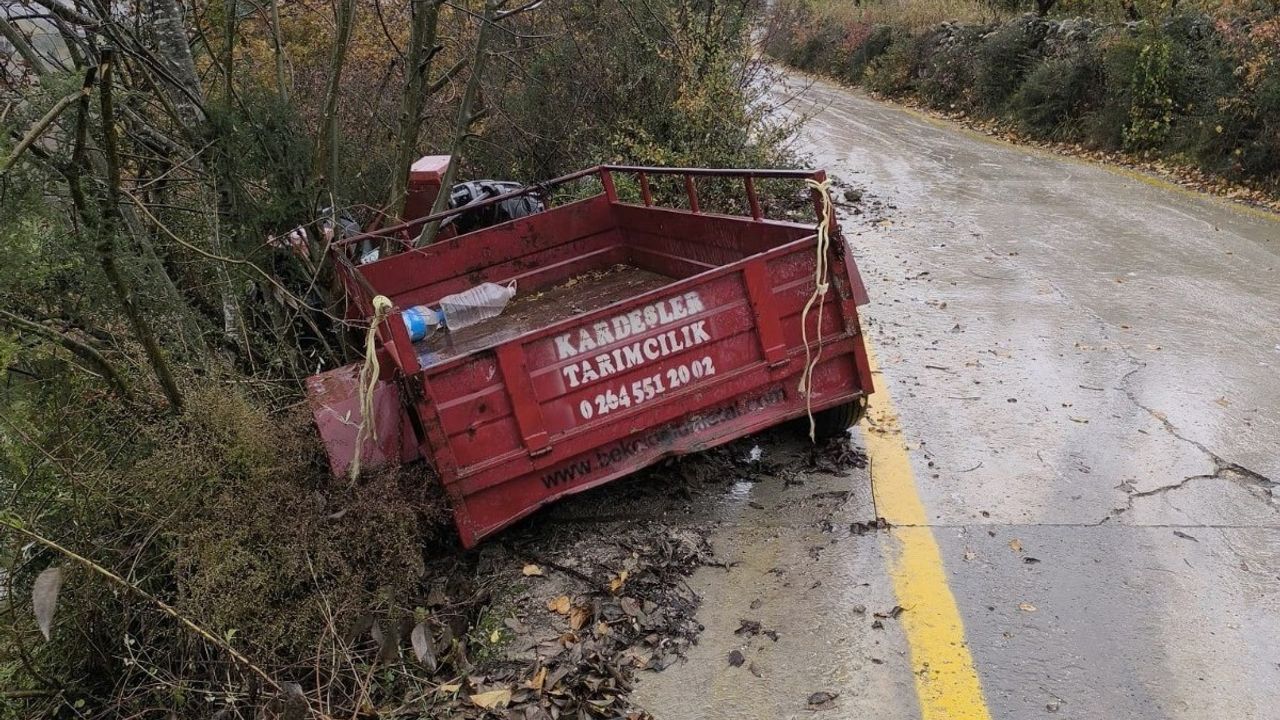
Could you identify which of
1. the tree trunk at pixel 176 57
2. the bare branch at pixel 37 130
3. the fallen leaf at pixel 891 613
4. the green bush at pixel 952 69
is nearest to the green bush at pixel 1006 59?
the green bush at pixel 952 69

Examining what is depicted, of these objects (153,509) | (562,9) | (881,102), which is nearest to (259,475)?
(153,509)

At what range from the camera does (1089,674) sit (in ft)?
9.75

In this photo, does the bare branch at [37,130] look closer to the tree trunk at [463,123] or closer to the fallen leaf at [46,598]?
the fallen leaf at [46,598]

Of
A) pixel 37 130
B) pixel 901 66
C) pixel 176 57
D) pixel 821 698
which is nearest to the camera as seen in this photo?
pixel 37 130

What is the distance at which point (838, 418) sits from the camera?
15.2ft

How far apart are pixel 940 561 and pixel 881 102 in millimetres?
22503

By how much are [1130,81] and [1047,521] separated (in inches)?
479

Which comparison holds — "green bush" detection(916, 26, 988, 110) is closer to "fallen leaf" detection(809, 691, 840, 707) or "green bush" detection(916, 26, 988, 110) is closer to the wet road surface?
the wet road surface

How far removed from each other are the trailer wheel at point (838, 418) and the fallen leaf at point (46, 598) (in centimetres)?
342

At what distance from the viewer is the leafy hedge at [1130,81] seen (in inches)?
422

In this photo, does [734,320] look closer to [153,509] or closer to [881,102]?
[153,509]

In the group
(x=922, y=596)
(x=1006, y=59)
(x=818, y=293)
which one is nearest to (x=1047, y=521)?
(x=922, y=596)

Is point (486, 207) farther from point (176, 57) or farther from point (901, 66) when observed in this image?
point (901, 66)

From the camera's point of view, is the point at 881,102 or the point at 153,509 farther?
the point at 881,102
